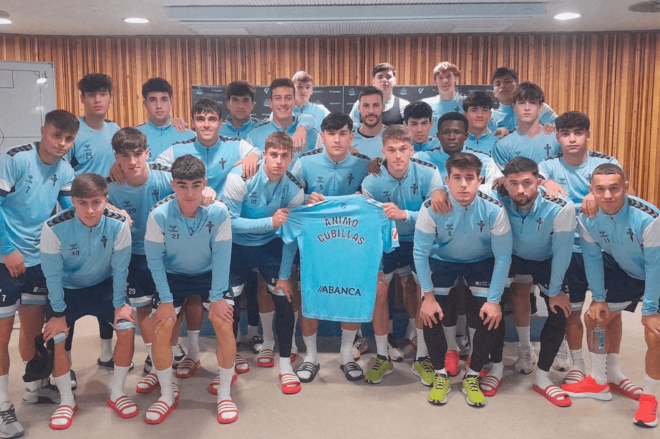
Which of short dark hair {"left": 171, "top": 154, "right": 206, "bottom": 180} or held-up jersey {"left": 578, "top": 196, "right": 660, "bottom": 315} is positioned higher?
short dark hair {"left": 171, "top": 154, "right": 206, "bottom": 180}

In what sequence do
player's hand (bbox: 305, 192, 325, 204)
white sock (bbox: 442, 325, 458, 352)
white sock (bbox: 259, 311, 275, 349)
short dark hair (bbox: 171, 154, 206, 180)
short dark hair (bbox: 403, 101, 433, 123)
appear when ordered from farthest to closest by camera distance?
short dark hair (bbox: 403, 101, 433, 123) → white sock (bbox: 259, 311, 275, 349) → white sock (bbox: 442, 325, 458, 352) → player's hand (bbox: 305, 192, 325, 204) → short dark hair (bbox: 171, 154, 206, 180)

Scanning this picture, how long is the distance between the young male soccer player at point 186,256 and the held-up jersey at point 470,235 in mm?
1233

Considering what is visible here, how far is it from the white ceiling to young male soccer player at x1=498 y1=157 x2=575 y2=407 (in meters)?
3.50

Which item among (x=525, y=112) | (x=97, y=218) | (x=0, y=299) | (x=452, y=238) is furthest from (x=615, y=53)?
(x=0, y=299)

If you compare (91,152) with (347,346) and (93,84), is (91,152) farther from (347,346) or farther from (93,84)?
(347,346)

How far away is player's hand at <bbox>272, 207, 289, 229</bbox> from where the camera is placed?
3707mm

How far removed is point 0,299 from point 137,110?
551 centimetres

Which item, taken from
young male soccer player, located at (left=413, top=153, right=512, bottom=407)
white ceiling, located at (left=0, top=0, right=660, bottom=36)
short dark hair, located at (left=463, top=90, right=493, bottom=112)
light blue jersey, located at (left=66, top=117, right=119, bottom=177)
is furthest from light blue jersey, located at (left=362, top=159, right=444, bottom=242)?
white ceiling, located at (left=0, top=0, right=660, bottom=36)

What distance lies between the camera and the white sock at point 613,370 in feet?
12.1

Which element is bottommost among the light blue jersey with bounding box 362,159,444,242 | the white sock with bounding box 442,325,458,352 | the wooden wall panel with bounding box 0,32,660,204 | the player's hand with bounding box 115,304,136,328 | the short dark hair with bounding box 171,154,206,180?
the white sock with bounding box 442,325,458,352

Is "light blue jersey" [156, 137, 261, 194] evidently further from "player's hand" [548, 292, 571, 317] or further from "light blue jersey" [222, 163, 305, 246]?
"player's hand" [548, 292, 571, 317]

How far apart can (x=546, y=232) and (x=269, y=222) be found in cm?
179

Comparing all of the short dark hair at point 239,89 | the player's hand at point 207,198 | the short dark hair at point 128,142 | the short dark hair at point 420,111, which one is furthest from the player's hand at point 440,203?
the short dark hair at point 239,89

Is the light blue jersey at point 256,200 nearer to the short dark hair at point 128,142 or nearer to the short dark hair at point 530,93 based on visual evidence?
the short dark hair at point 128,142
